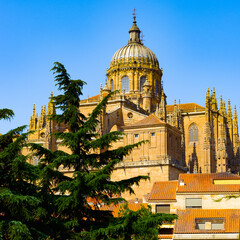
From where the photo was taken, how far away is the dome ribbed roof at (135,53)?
74.4 meters

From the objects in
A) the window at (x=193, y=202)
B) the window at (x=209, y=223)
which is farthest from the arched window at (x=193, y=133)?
the window at (x=209, y=223)

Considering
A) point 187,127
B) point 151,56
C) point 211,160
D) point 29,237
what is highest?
point 151,56

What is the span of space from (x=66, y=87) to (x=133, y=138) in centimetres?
3156

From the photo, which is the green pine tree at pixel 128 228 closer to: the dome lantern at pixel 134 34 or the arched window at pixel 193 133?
the arched window at pixel 193 133

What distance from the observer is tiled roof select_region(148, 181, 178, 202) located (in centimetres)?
3672

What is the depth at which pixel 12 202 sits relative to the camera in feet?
60.6

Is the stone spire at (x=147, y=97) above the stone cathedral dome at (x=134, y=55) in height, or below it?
below

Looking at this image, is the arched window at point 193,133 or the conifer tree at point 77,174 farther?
the arched window at point 193,133

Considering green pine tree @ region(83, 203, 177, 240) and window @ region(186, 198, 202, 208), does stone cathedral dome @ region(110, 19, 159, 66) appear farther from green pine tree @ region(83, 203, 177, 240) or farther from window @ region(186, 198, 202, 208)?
green pine tree @ region(83, 203, 177, 240)

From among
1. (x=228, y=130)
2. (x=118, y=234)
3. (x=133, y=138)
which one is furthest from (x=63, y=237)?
(x=228, y=130)

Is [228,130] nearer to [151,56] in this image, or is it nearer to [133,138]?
[151,56]

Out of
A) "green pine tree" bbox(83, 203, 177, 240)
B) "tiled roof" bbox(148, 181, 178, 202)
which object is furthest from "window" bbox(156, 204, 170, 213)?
"green pine tree" bbox(83, 203, 177, 240)

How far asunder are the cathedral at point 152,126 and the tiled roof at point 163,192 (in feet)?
29.4

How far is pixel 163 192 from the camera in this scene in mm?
37625
